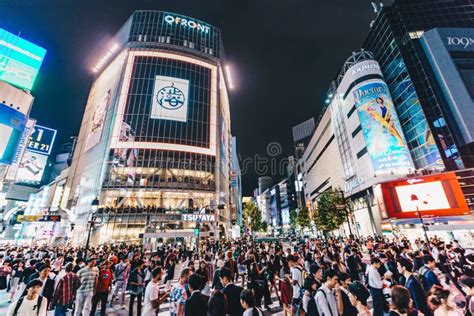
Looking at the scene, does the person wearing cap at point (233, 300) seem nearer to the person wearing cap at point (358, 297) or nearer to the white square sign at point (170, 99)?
the person wearing cap at point (358, 297)

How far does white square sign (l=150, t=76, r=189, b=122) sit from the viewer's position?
46875 mm

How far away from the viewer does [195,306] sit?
366cm

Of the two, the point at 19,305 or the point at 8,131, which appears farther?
the point at 8,131

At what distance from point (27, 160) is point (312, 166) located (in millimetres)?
102108

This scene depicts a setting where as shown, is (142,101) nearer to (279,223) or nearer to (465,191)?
(465,191)

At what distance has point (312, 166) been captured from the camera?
3046 inches

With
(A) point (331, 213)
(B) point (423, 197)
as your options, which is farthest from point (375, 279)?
(A) point (331, 213)

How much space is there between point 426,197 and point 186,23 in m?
66.9

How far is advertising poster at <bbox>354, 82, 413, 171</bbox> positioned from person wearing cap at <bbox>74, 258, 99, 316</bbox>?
39.0 m

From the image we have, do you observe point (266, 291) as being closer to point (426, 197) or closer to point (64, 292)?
point (64, 292)

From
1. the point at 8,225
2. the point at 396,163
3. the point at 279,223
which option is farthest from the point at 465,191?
the point at 8,225

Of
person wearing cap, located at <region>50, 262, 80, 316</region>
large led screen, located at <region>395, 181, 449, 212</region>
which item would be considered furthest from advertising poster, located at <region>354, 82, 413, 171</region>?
person wearing cap, located at <region>50, 262, 80, 316</region>

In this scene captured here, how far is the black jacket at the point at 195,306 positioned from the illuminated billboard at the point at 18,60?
43021mm

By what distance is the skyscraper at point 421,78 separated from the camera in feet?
103
